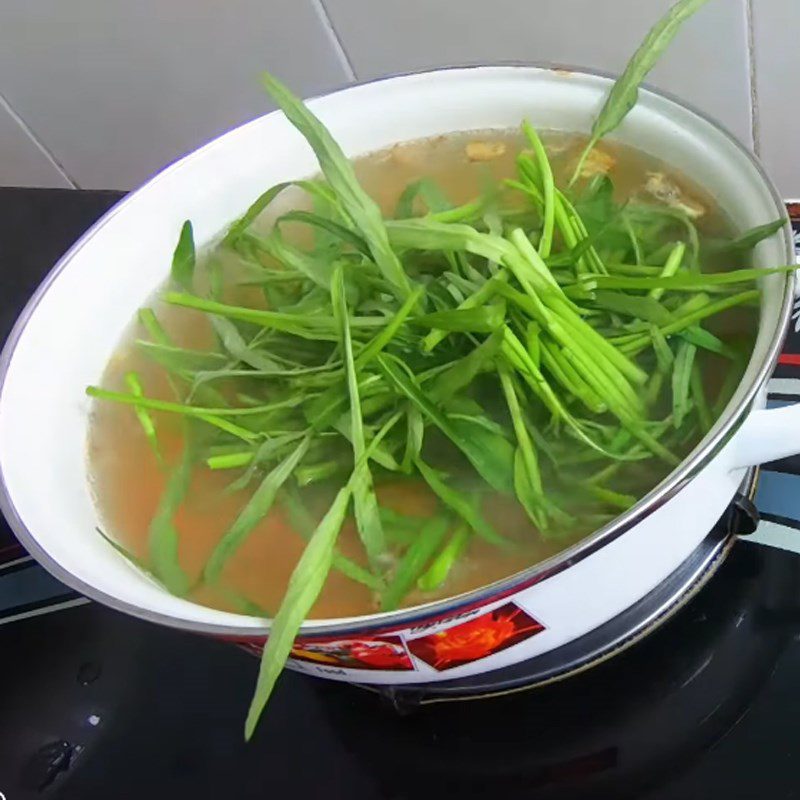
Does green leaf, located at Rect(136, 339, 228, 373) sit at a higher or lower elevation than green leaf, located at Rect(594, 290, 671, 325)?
higher

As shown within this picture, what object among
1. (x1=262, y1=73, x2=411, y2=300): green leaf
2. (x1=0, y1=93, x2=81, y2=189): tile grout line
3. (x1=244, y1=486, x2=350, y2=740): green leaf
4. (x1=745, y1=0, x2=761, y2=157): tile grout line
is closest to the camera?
(x1=244, y1=486, x2=350, y2=740): green leaf

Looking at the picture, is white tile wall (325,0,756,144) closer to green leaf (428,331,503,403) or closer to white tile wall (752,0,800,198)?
white tile wall (752,0,800,198)

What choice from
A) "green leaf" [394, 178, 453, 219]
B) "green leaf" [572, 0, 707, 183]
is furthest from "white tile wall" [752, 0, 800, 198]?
"green leaf" [394, 178, 453, 219]

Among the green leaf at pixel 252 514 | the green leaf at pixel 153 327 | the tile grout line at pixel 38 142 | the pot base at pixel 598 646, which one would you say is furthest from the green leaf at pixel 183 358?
the tile grout line at pixel 38 142

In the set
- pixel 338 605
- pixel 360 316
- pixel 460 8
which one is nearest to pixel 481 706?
pixel 338 605

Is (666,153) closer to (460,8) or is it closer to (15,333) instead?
(460,8)

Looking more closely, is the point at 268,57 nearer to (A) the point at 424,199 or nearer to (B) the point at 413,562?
(A) the point at 424,199

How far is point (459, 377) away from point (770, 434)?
15 centimetres

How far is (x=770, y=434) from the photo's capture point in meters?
0.51

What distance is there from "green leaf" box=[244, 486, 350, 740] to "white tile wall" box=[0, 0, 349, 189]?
0.55 meters

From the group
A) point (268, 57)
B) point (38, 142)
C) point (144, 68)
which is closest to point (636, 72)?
point (268, 57)

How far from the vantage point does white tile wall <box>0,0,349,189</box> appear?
0.95 meters

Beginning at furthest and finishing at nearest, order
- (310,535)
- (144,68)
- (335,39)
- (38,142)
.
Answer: (38,142), (144,68), (335,39), (310,535)

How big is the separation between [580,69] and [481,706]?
0.40 metres
